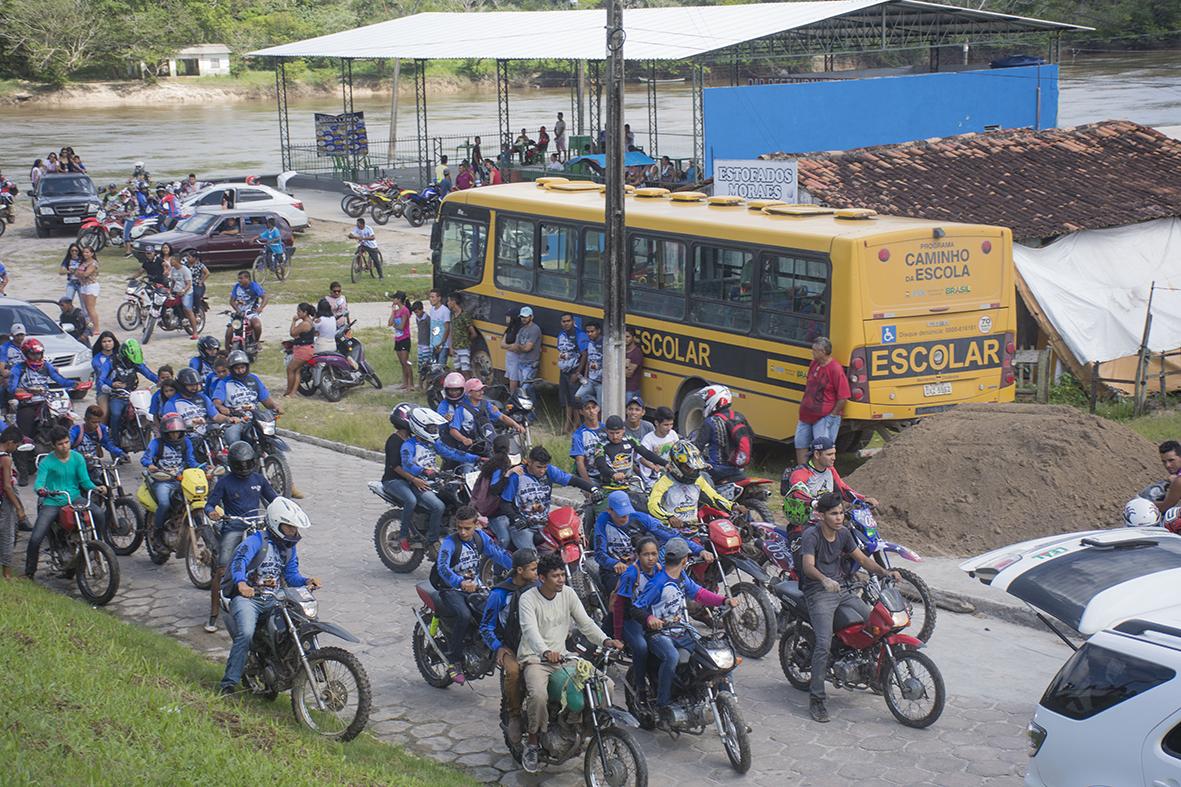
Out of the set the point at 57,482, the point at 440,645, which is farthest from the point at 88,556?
the point at 440,645

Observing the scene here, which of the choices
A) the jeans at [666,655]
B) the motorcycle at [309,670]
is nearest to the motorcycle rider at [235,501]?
the motorcycle at [309,670]

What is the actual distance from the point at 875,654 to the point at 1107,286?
1343cm

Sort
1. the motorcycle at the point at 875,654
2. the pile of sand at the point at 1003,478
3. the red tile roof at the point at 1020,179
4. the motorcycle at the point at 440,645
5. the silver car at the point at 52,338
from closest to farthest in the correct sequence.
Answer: the motorcycle at the point at 875,654 < the motorcycle at the point at 440,645 < the pile of sand at the point at 1003,478 < the silver car at the point at 52,338 < the red tile roof at the point at 1020,179

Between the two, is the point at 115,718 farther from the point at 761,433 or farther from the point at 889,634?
the point at 761,433

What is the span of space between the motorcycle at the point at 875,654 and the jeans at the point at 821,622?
7 cm

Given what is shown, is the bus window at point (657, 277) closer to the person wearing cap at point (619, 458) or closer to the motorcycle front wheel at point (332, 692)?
the person wearing cap at point (619, 458)

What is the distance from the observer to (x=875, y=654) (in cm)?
945

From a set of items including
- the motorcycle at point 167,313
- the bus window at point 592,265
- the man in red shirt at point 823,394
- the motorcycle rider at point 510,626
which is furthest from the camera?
the motorcycle at point 167,313

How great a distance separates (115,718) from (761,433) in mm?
9051

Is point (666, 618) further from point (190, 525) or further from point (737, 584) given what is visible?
point (190, 525)

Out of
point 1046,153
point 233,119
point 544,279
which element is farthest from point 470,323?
point 233,119

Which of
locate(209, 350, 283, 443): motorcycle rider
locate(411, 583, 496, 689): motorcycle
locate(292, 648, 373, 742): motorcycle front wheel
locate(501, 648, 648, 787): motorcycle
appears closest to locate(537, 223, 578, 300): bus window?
locate(209, 350, 283, 443): motorcycle rider

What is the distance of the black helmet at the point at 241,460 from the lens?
10688 mm

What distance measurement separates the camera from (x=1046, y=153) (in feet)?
79.3
